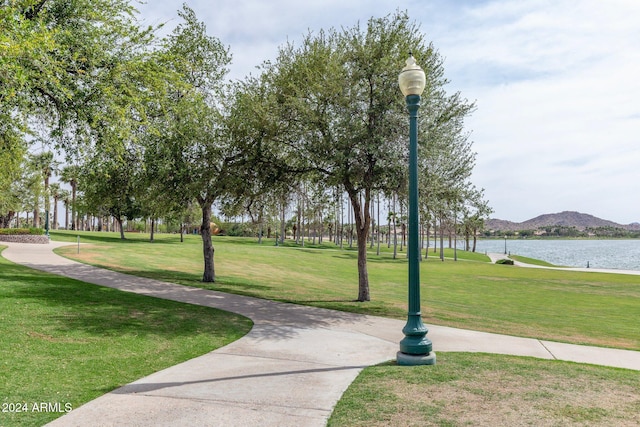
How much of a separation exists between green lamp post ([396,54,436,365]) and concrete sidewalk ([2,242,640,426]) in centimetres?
75

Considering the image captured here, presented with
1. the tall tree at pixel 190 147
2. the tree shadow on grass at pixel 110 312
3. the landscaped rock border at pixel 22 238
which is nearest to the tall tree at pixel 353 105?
the tall tree at pixel 190 147

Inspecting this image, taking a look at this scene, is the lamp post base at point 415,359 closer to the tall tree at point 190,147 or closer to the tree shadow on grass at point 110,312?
the tree shadow on grass at point 110,312

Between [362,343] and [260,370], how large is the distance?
313 centimetres

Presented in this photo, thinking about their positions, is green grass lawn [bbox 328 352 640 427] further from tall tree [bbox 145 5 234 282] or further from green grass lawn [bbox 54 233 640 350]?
tall tree [bbox 145 5 234 282]

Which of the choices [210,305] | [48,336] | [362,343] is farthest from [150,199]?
[362,343]

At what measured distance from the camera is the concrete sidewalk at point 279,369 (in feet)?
17.4

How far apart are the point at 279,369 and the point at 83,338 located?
4476mm

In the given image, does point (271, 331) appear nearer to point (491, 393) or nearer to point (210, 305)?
point (210, 305)

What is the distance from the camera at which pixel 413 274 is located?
26.7ft

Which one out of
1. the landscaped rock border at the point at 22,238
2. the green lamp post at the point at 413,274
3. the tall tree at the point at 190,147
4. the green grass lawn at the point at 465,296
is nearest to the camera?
the green lamp post at the point at 413,274

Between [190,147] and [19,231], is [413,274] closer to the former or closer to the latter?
[190,147]

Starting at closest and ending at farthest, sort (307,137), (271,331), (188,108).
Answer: (271,331) → (307,137) → (188,108)

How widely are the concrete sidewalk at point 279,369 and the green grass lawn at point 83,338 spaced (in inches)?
20.2

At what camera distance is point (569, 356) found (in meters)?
9.20
